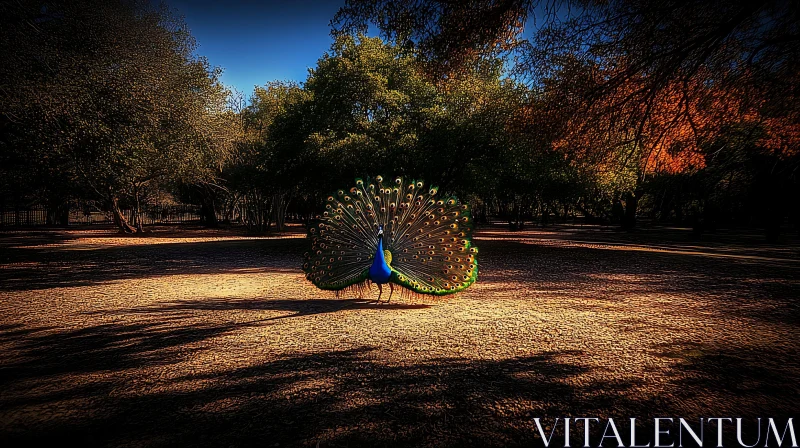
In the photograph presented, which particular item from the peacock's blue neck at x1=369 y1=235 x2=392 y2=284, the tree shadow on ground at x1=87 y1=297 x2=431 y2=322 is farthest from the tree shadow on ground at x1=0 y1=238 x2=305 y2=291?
the peacock's blue neck at x1=369 y1=235 x2=392 y2=284

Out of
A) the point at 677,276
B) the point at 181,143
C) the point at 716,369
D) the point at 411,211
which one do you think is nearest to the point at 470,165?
the point at 677,276

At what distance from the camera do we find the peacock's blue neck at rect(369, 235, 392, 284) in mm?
6512

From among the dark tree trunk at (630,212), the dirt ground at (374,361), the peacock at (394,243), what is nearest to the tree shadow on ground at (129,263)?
the dirt ground at (374,361)

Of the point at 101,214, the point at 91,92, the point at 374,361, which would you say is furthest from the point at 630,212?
the point at 101,214

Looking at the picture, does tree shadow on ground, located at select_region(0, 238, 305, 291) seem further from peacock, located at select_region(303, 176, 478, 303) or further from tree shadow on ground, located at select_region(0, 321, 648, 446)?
tree shadow on ground, located at select_region(0, 321, 648, 446)

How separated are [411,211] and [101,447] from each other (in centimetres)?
540

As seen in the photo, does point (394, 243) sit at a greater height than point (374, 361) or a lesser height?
greater

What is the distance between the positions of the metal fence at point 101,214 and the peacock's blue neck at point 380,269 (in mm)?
26382

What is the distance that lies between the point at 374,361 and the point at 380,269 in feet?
7.67

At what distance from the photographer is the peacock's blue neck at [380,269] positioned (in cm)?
A: 651

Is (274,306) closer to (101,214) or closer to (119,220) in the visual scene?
(119,220)

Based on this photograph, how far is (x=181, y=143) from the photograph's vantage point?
1307 centimetres

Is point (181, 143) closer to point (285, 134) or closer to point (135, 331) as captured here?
point (285, 134)

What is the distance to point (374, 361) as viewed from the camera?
170 inches
